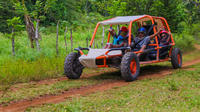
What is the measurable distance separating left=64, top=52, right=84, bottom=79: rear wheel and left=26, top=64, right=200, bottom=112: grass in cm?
183

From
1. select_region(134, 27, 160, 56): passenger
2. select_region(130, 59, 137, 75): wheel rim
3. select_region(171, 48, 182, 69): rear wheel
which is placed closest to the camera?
select_region(130, 59, 137, 75): wheel rim

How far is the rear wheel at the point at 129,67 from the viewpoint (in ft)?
21.7

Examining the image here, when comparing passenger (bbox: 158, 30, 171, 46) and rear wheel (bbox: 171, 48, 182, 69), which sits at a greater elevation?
passenger (bbox: 158, 30, 171, 46)

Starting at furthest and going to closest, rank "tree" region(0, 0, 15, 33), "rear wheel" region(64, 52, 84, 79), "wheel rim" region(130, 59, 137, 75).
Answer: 1. "tree" region(0, 0, 15, 33)
2. "rear wheel" region(64, 52, 84, 79)
3. "wheel rim" region(130, 59, 137, 75)

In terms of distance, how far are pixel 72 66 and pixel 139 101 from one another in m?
3.11

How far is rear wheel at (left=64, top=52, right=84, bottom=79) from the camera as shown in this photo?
7.10m

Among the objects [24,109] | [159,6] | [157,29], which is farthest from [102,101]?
[159,6]

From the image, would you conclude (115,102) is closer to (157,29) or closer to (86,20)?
(157,29)

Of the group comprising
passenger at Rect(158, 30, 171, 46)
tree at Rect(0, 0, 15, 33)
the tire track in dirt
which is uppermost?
tree at Rect(0, 0, 15, 33)

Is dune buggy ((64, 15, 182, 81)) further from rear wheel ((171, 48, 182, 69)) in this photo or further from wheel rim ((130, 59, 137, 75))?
rear wheel ((171, 48, 182, 69))

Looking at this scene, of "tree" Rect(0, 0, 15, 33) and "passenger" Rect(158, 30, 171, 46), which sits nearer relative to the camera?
"passenger" Rect(158, 30, 171, 46)

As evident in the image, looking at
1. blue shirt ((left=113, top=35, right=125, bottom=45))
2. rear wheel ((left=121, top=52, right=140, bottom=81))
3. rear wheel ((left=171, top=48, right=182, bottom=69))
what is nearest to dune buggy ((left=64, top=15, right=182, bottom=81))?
Result: rear wheel ((left=121, top=52, right=140, bottom=81))

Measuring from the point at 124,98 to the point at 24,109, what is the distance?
176cm

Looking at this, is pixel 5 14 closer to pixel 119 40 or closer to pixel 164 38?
pixel 119 40
